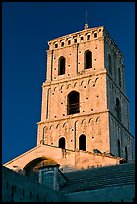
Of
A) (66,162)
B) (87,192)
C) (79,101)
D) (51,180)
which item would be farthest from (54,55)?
(87,192)

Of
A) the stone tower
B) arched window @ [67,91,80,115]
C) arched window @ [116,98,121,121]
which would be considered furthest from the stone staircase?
arched window @ [116,98,121,121]

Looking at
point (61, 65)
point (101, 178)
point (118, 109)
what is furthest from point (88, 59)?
point (101, 178)

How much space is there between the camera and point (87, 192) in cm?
2878

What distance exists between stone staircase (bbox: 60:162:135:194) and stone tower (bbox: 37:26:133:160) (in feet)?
35.6

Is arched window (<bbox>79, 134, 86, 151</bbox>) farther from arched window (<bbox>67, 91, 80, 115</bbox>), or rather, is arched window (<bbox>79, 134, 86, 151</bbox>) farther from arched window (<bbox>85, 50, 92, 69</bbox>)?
arched window (<bbox>85, 50, 92, 69</bbox>)

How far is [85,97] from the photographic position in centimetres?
4938

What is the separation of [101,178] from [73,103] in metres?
20.6

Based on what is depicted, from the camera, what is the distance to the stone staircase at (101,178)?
95.4 ft

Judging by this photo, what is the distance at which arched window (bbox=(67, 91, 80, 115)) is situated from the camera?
50.0m

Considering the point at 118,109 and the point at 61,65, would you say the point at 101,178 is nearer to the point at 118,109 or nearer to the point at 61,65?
the point at 118,109

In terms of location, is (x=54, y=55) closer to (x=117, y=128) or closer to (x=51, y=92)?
(x=51, y=92)

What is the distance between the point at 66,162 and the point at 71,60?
15.8 meters

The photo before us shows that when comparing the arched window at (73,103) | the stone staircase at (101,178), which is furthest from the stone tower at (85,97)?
the stone staircase at (101,178)

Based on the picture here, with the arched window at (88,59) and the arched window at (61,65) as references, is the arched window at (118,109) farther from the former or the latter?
the arched window at (61,65)
